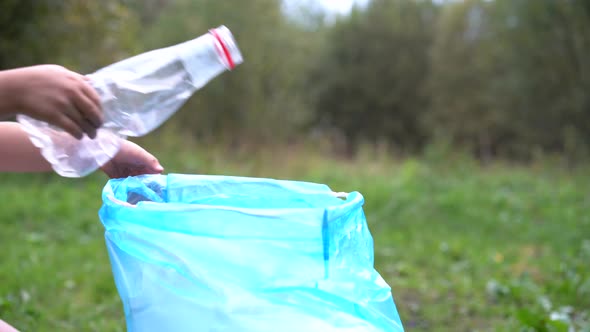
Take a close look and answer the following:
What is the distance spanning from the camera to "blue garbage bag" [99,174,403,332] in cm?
112

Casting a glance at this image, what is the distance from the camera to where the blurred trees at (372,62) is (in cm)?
804

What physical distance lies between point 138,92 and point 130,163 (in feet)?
1.00

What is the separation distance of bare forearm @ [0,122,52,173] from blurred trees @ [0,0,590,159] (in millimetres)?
6138

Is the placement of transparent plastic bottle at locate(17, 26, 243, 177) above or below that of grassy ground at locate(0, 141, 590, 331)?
above

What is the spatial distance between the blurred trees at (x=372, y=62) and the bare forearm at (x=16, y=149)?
242 inches

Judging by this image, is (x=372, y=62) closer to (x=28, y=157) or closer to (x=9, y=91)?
(x=28, y=157)

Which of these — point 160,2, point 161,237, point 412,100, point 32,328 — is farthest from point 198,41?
point 412,100

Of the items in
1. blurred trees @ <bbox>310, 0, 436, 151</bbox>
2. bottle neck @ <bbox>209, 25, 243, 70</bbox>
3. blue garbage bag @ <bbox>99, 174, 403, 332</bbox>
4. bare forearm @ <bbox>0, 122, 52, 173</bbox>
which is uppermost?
bottle neck @ <bbox>209, 25, 243, 70</bbox>

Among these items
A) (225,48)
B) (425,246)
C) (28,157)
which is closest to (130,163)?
(28,157)

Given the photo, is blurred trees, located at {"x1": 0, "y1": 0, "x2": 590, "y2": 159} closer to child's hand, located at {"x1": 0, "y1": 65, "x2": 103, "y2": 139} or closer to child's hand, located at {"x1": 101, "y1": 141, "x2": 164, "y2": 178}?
child's hand, located at {"x1": 101, "y1": 141, "x2": 164, "y2": 178}

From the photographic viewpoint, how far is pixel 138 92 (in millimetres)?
1237

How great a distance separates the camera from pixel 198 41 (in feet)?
4.17

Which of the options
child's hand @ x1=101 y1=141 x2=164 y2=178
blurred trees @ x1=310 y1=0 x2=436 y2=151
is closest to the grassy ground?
child's hand @ x1=101 y1=141 x2=164 y2=178

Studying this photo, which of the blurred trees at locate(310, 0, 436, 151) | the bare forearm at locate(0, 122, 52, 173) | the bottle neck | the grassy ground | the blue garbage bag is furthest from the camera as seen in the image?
the blurred trees at locate(310, 0, 436, 151)
